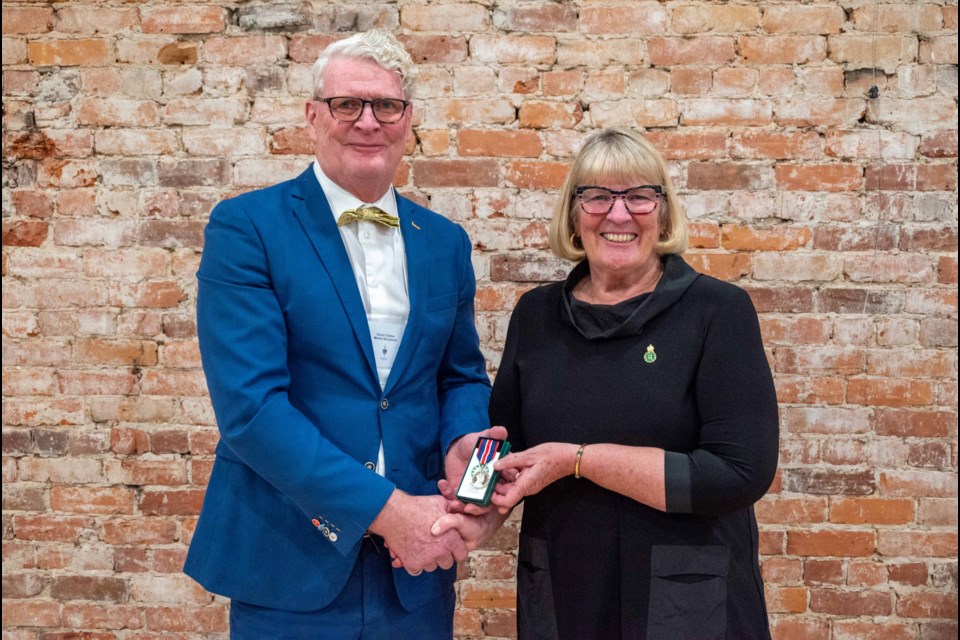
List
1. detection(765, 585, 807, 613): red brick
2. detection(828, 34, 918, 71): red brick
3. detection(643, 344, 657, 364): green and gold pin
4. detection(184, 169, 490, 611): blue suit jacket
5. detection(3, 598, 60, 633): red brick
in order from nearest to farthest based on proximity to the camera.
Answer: detection(184, 169, 490, 611): blue suit jacket < detection(643, 344, 657, 364): green and gold pin < detection(828, 34, 918, 71): red brick < detection(765, 585, 807, 613): red brick < detection(3, 598, 60, 633): red brick

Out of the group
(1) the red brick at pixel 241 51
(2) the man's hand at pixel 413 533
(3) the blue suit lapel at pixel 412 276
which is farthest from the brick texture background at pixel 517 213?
(2) the man's hand at pixel 413 533

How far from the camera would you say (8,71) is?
2469mm

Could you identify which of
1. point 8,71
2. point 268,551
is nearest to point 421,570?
point 268,551

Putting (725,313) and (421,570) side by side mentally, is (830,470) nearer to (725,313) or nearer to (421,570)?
(725,313)

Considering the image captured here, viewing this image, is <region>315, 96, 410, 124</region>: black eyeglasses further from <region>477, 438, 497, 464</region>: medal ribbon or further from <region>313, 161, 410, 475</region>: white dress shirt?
<region>477, 438, 497, 464</region>: medal ribbon

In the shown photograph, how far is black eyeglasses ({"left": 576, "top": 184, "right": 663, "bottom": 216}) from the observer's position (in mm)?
1701

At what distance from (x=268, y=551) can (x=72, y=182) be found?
1509mm

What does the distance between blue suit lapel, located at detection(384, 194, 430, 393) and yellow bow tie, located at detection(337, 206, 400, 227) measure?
6 centimetres

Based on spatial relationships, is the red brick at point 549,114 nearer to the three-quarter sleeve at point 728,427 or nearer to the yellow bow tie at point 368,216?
the yellow bow tie at point 368,216

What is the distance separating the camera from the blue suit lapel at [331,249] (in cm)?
163

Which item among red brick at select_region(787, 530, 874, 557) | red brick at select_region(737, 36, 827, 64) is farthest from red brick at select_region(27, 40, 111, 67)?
red brick at select_region(787, 530, 874, 557)

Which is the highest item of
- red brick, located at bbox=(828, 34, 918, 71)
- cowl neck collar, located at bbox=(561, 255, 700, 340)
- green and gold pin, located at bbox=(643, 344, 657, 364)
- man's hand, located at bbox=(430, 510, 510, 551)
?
red brick, located at bbox=(828, 34, 918, 71)

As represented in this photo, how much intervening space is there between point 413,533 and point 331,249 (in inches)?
23.9

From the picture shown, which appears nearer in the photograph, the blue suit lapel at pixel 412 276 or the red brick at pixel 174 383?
the blue suit lapel at pixel 412 276
